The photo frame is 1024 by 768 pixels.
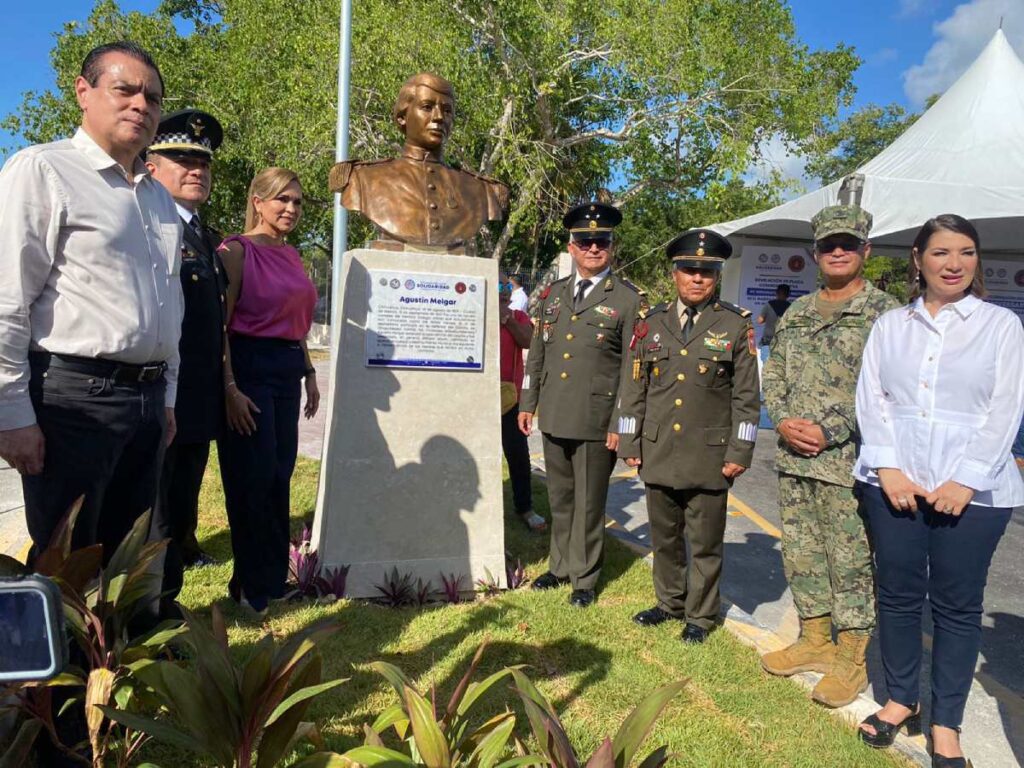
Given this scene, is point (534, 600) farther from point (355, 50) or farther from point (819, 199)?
point (355, 50)

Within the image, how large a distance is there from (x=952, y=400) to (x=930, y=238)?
22.4 inches

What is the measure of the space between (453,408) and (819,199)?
28.2 feet

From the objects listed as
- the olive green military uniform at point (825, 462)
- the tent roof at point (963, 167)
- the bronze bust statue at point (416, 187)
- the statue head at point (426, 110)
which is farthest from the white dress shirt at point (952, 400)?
the tent roof at point (963, 167)

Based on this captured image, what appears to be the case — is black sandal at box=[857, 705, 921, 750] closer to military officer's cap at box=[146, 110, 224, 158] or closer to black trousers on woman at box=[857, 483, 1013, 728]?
black trousers on woman at box=[857, 483, 1013, 728]

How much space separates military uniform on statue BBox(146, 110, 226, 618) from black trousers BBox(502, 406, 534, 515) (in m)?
2.43

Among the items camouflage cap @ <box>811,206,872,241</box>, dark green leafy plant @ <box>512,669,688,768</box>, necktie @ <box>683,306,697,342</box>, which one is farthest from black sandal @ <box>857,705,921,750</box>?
camouflage cap @ <box>811,206,872,241</box>

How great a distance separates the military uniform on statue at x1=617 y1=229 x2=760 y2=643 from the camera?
3.40 meters

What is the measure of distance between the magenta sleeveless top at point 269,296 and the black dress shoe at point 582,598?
1938 millimetres

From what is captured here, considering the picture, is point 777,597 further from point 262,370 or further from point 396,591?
point 262,370

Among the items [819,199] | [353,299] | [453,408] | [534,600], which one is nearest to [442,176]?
[353,299]

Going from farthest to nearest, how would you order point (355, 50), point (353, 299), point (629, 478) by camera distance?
point (355, 50) < point (629, 478) < point (353, 299)

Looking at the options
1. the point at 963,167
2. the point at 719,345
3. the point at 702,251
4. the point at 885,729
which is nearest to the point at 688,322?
the point at 719,345

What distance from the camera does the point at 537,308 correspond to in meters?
4.28

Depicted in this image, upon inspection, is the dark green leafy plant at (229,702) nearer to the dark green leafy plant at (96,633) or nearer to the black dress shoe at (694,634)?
the dark green leafy plant at (96,633)
